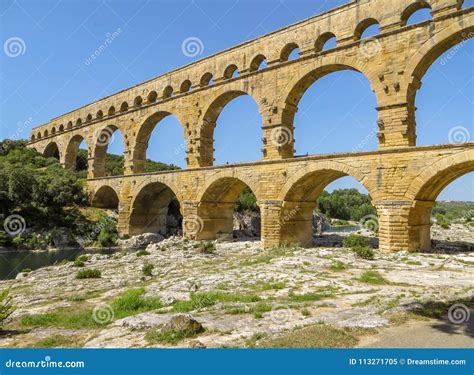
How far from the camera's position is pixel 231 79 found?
23938 millimetres

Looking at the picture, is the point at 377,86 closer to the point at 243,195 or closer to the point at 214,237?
the point at 214,237

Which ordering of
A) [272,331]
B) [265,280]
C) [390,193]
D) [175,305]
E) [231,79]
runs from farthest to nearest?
1. [231,79]
2. [390,193]
3. [265,280]
4. [175,305]
5. [272,331]

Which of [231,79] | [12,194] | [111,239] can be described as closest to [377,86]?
[231,79]

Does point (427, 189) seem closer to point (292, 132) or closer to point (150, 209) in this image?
point (292, 132)

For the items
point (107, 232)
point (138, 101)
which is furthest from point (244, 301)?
point (138, 101)

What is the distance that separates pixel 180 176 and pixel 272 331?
20.3 m

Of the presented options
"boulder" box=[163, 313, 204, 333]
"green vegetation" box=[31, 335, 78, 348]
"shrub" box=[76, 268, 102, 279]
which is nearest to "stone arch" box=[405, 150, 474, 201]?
"boulder" box=[163, 313, 204, 333]

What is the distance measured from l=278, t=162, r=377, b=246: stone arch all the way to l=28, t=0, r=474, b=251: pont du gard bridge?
59mm

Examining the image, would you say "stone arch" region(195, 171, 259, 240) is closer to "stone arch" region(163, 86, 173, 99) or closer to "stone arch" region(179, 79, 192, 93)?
"stone arch" region(179, 79, 192, 93)

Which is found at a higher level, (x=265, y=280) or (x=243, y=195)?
(x=243, y=195)

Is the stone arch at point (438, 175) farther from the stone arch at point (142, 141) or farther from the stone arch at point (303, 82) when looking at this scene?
the stone arch at point (142, 141)

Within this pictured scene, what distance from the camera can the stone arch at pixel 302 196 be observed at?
18.3 metres

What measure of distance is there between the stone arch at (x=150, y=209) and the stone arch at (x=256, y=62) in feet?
36.0

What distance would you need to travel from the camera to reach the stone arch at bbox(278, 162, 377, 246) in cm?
1830
